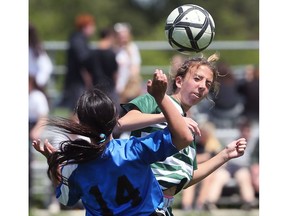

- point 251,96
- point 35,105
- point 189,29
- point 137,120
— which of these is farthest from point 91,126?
point 251,96

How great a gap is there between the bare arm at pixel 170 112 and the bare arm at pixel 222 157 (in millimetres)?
883

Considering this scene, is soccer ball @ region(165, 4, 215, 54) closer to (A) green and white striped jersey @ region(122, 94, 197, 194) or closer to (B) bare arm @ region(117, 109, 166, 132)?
(A) green and white striped jersey @ region(122, 94, 197, 194)

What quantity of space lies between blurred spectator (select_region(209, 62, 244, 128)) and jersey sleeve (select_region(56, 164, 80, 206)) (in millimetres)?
7454

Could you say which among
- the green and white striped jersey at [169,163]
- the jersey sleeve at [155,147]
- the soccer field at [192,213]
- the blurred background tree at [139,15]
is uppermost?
the jersey sleeve at [155,147]

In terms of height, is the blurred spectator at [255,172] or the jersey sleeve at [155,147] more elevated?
the jersey sleeve at [155,147]

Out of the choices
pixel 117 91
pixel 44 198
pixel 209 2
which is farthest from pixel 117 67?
pixel 209 2

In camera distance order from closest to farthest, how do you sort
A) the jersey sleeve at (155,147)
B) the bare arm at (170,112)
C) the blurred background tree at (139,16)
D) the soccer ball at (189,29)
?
the bare arm at (170,112)
the jersey sleeve at (155,147)
the soccer ball at (189,29)
the blurred background tree at (139,16)

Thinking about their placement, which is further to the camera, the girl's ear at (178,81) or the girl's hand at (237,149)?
the girl's ear at (178,81)

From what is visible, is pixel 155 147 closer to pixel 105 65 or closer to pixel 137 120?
pixel 137 120

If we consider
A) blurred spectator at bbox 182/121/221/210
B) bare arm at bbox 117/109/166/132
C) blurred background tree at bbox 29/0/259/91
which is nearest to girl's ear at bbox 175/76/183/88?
bare arm at bbox 117/109/166/132

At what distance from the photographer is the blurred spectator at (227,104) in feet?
42.8

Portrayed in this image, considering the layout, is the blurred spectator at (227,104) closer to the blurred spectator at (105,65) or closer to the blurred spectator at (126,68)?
the blurred spectator at (126,68)

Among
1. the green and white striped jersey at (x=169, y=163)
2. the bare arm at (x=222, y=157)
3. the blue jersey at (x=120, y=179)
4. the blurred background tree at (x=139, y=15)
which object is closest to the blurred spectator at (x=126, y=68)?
the bare arm at (x=222, y=157)

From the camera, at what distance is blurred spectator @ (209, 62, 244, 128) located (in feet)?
42.8
